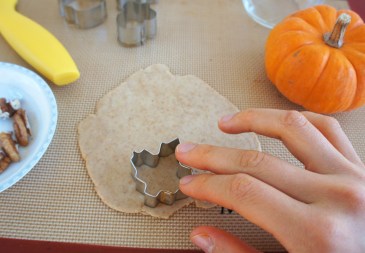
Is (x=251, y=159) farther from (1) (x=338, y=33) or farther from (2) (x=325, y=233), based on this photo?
(1) (x=338, y=33)

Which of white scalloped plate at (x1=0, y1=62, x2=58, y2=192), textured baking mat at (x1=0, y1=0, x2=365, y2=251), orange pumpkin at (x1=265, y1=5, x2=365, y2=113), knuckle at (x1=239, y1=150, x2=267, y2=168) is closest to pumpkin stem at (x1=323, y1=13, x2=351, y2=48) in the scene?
orange pumpkin at (x1=265, y1=5, x2=365, y2=113)

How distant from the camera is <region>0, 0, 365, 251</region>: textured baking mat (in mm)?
595

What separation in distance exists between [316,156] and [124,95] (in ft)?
1.42

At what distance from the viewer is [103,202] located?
62 cm

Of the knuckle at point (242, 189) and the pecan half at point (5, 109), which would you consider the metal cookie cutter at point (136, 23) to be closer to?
the pecan half at point (5, 109)

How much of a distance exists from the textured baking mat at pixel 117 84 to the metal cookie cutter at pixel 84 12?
0.02 m

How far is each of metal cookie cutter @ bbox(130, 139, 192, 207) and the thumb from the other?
0.28 feet

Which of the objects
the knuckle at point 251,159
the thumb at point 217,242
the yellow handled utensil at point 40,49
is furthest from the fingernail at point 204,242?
the yellow handled utensil at point 40,49

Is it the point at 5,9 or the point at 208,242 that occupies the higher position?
the point at 5,9

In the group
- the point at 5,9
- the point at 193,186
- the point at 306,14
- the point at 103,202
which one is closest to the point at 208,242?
the point at 193,186

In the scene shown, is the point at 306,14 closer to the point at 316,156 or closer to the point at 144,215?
the point at 316,156

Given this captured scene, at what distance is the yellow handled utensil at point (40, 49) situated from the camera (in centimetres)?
74

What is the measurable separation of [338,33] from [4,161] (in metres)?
0.70

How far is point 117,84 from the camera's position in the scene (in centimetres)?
80
